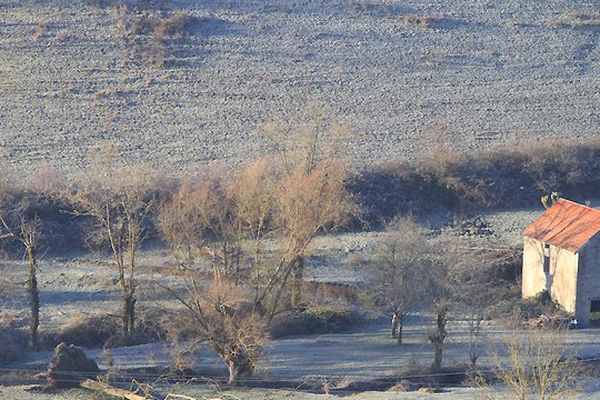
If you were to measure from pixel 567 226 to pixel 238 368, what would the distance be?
9.91m

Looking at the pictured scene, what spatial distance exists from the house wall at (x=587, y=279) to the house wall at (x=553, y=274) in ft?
0.43

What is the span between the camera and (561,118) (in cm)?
5066

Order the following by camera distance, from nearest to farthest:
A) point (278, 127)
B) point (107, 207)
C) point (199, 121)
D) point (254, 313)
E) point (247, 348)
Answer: point (247, 348) < point (254, 313) < point (107, 207) < point (278, 127) < point (199, 121)

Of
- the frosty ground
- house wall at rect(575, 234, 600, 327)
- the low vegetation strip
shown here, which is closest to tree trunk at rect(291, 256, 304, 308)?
the frosty ground

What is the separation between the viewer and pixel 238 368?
91.7 feet

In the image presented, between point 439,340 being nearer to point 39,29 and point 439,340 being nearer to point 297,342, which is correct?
point 297,342

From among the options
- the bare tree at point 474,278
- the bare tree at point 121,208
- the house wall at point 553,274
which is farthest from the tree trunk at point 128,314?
the house wall at point 553,274

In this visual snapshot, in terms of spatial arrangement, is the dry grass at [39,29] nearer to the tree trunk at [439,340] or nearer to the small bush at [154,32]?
the small bush at [154,32]

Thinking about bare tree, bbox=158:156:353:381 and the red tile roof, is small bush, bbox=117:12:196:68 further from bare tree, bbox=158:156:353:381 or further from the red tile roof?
the red tile roof

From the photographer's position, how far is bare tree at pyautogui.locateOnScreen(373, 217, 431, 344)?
103 ft

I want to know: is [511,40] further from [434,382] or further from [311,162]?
[434,382]

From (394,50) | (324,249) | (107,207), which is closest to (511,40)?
(394,50)

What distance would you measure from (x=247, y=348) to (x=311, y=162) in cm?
826

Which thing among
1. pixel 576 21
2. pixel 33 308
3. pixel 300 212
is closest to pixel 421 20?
pixel 576 21
